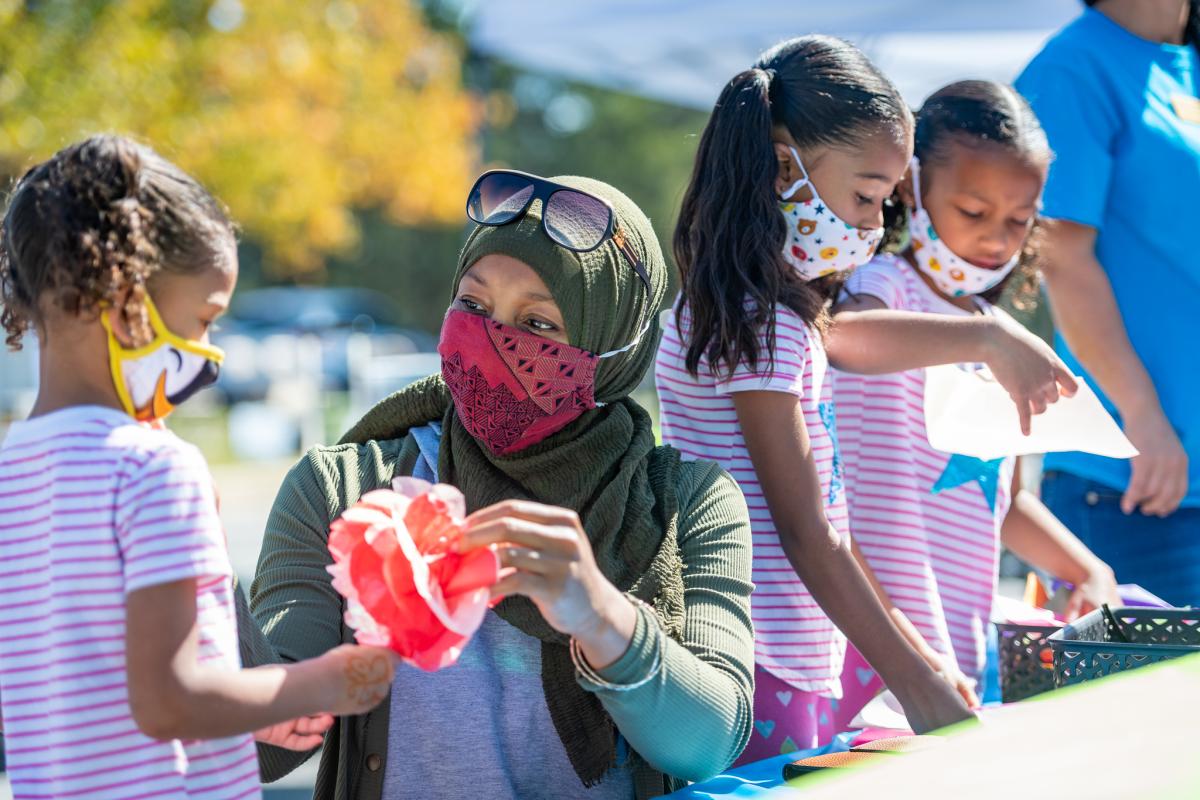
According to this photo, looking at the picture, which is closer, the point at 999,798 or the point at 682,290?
the point at 999,798

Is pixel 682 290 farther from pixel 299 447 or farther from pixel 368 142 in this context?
pixel 368 142

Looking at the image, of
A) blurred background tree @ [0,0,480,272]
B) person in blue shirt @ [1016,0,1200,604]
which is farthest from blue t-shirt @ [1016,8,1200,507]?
blurred background tree @ [0,0,480,272]

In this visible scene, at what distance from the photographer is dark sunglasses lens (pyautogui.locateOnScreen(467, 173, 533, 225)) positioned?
7.23 ft

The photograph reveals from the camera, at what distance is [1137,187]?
315 centimetres

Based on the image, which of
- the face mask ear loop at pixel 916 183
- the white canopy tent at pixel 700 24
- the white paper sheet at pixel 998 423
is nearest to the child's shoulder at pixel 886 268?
the face mask ear loop at pixel 916 183

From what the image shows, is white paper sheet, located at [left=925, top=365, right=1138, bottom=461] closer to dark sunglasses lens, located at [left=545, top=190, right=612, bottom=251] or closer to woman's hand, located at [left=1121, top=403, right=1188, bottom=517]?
woman's hand, located at [left=1121, top=403, right=1188, bottom=517]

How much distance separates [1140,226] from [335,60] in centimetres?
1448

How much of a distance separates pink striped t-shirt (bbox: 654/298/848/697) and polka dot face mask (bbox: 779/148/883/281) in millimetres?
142

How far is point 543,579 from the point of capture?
5.47 feet

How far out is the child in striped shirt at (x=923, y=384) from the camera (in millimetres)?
2686

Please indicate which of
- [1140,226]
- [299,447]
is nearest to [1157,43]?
[1140,226]

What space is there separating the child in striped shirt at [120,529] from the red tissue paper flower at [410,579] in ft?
0.14

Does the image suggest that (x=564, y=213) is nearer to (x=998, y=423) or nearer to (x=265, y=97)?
(x=998, y=423)

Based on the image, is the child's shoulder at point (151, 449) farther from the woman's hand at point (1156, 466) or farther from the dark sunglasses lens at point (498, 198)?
the woman's hand at point (1156, 466)
